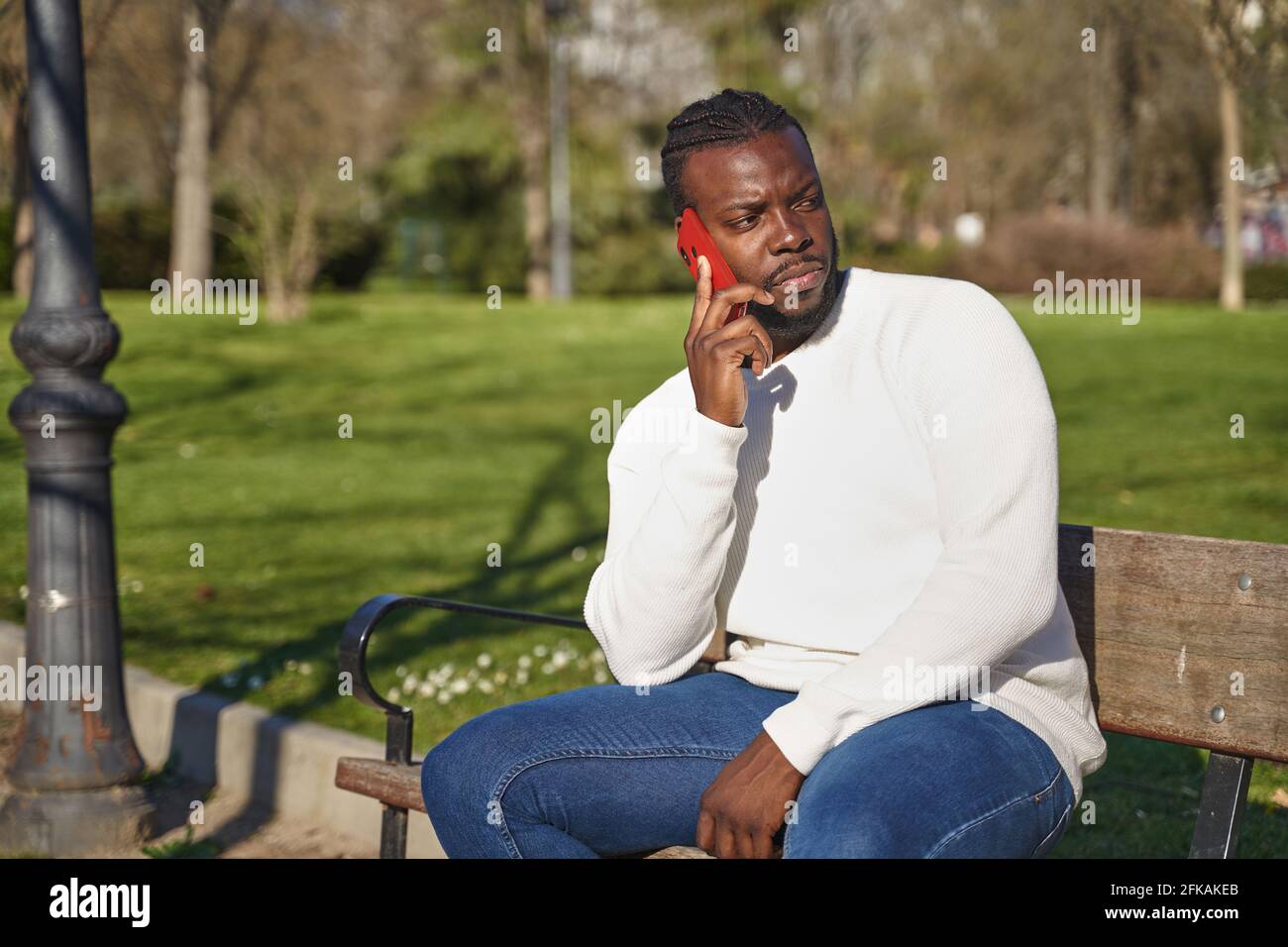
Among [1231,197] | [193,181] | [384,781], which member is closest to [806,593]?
[384,781]

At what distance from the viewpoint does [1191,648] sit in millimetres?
2869

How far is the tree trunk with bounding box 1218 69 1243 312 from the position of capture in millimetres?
8398

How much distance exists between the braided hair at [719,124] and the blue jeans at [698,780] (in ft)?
3.19

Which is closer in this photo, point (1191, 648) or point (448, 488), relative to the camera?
point (1191, 648)

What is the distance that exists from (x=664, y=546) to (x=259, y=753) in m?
2.46

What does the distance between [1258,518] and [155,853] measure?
18.2ft

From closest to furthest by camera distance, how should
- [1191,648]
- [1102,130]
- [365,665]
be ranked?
[1191,648] < [365,665] < [1102,130]

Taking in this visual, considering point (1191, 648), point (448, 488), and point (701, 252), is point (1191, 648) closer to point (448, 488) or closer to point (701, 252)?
point (701, 252)

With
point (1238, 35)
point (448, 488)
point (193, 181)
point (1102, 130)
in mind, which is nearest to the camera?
point (1238, 35)

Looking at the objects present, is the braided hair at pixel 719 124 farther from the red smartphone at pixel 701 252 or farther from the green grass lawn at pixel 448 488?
the green grass lawn at pixel 448 488

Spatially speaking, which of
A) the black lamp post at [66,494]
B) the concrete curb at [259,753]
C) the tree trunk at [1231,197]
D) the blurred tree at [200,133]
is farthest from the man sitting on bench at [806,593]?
the blurred tree at [200,133]

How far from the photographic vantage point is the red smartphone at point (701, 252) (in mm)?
2822

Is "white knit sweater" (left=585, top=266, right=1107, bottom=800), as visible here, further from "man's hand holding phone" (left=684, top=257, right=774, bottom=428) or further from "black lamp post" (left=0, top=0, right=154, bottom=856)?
"black lamp post" (left=0, top=0, right=154, bottom=856)

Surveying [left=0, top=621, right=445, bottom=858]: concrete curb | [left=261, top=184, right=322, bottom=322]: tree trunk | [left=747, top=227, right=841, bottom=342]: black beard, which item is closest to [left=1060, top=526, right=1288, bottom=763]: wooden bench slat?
[left=747, top=227, right=841, bottom=342]: black beard
